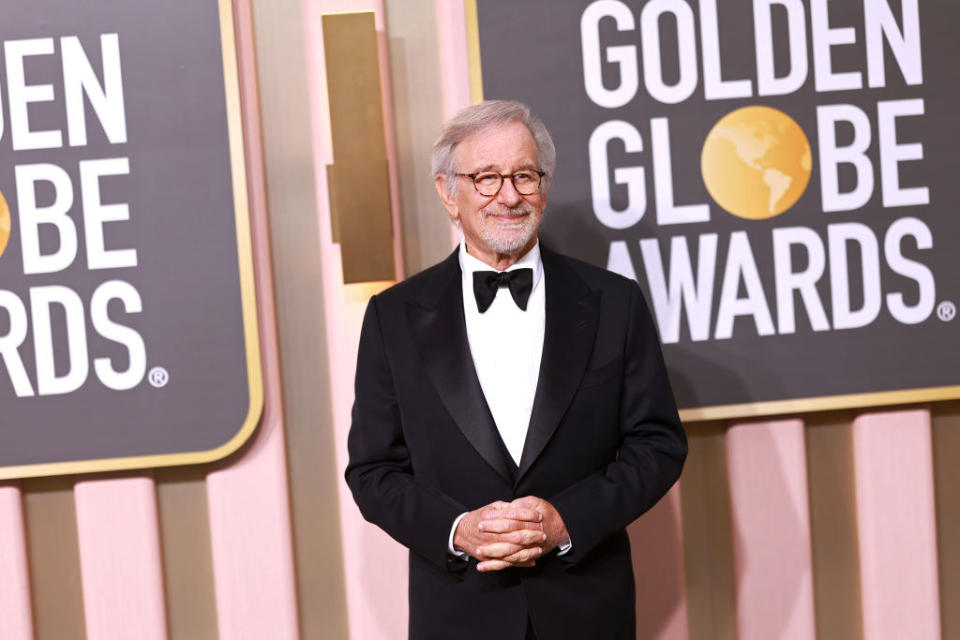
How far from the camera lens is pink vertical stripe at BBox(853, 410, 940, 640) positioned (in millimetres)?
2129

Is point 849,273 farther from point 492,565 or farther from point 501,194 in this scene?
point 492,565

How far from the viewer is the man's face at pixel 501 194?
1596 mm

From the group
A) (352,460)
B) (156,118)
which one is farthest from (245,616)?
(156,118)

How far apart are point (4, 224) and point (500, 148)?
1.13 meters

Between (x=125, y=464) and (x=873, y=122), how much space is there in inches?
70.2

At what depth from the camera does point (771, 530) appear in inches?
83.7

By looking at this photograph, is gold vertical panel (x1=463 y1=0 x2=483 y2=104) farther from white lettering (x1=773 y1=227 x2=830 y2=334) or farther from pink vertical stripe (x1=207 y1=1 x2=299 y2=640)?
white lettering (x1=773 y1=227 x2=830 y2=334)

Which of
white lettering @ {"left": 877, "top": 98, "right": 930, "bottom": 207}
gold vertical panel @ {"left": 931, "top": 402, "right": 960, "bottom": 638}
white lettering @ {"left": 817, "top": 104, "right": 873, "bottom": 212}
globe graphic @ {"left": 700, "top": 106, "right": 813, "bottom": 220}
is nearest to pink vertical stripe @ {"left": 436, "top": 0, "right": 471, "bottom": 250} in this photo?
globe graphic @ {"left": 700, "top": 106, "right": 813, "bottom": 220}

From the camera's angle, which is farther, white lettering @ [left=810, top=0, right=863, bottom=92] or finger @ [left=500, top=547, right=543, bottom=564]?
white lettering @ [left=810, top=0, right=863, bottom=92]

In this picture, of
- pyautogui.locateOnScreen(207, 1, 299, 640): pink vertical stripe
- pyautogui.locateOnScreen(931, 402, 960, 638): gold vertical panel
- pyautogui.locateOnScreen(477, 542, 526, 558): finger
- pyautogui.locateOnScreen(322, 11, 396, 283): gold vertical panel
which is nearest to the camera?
pyautogui.locateOnScreen(477, 542, 526, 558): finger

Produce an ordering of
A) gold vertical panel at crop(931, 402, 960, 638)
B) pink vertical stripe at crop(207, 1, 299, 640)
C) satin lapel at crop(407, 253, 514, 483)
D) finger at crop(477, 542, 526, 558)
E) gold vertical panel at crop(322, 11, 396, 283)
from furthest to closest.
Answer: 1. gold vertical panel at crop(931, 402, 960, 638)
2. pink vertical stripe at crop(207, 1, 299, 640)
3. gold vertical panel at crop(322, 11, 396, 283)
4. satin lapel at crop(407, 253, 514, 483)
5. finger at crop(477, 542, 526, 558)

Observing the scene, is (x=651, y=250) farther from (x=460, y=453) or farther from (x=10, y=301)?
(x=10, y=301)

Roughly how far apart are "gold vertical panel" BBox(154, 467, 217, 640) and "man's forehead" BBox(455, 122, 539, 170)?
38.7 inches

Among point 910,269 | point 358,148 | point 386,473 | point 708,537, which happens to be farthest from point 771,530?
point 358,148
